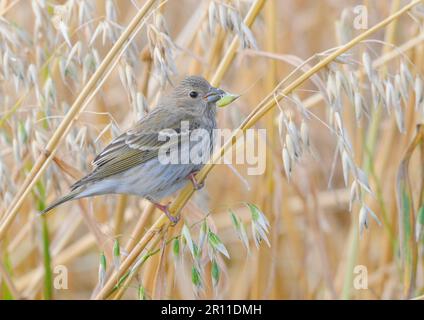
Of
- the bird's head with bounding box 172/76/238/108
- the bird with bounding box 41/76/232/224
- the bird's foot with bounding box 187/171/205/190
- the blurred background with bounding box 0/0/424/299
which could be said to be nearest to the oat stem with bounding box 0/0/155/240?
the blurred background with bounding box 0/0/424/299

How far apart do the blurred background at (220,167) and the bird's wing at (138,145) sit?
0.12m

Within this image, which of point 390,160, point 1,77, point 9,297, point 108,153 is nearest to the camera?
point 1,77

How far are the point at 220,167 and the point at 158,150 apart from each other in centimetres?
177

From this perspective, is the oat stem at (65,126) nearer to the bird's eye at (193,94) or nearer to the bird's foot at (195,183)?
the bird's foot at (195,183)

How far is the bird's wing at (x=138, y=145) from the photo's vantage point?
2941 mm

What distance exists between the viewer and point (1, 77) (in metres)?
2.54

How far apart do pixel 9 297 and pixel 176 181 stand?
0.89 m

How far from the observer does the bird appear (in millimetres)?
2852

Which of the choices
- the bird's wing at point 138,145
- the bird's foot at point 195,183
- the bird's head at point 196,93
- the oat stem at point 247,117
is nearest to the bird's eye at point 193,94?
the bird's head at point 196,93

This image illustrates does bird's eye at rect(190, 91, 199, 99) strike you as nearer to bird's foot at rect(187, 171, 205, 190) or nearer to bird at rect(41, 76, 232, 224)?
bird at rect(41, 76, 232, 224)
